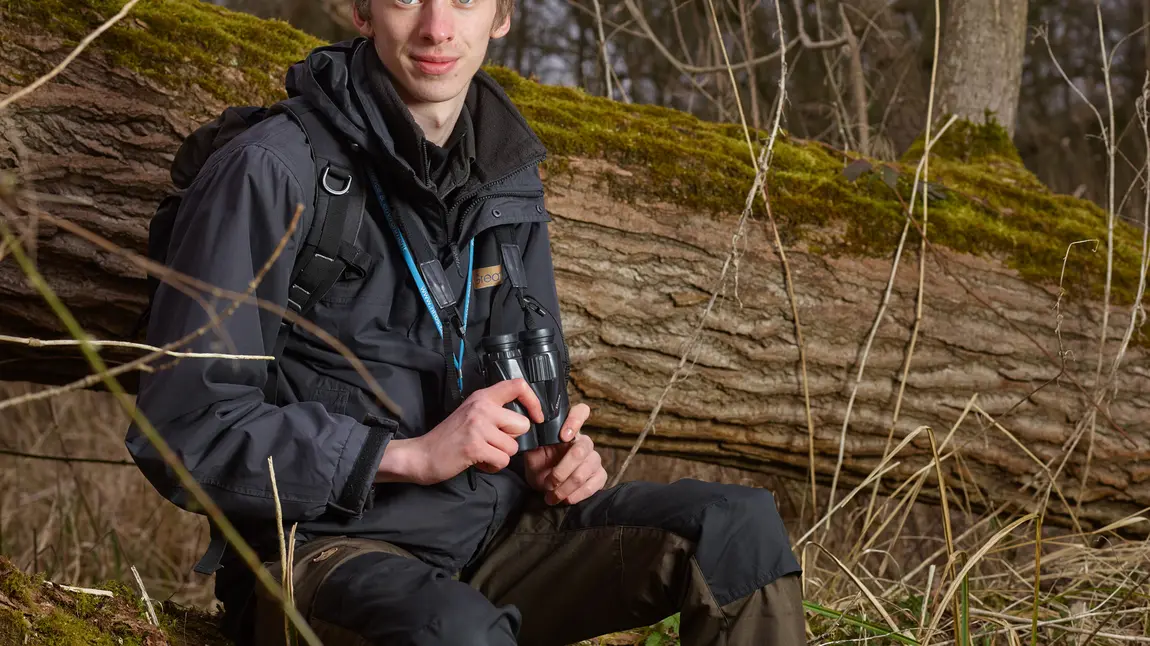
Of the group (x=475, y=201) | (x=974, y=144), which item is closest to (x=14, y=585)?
(x=475, y=201)

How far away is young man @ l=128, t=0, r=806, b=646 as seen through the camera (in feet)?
5.89

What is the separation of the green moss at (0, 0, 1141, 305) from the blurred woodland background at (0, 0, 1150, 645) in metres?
0.14

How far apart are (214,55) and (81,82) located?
1.18ft

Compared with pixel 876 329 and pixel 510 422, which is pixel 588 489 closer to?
pixel 510 422

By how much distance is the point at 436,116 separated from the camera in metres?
2.30

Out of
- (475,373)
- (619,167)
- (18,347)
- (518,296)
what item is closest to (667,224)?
(619,167)

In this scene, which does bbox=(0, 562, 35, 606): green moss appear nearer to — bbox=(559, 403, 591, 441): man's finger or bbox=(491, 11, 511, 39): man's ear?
bbox=(559, 403, 591, 441): man's finger

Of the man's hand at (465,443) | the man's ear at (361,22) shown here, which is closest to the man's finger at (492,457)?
the man's hand at (465,443)

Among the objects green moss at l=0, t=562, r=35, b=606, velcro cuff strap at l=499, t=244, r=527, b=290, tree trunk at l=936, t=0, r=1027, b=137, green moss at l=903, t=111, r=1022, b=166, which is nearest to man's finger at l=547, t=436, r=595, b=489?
velcro cuff strap at l=499, t=244, r=527, b=290

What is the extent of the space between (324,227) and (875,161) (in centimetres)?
216

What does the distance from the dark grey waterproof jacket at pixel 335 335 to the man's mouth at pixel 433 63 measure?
0.12 metres

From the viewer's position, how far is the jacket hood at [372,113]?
2.09 metres

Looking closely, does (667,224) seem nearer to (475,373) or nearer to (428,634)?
(475,373)

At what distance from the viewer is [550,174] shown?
9.87 feet
